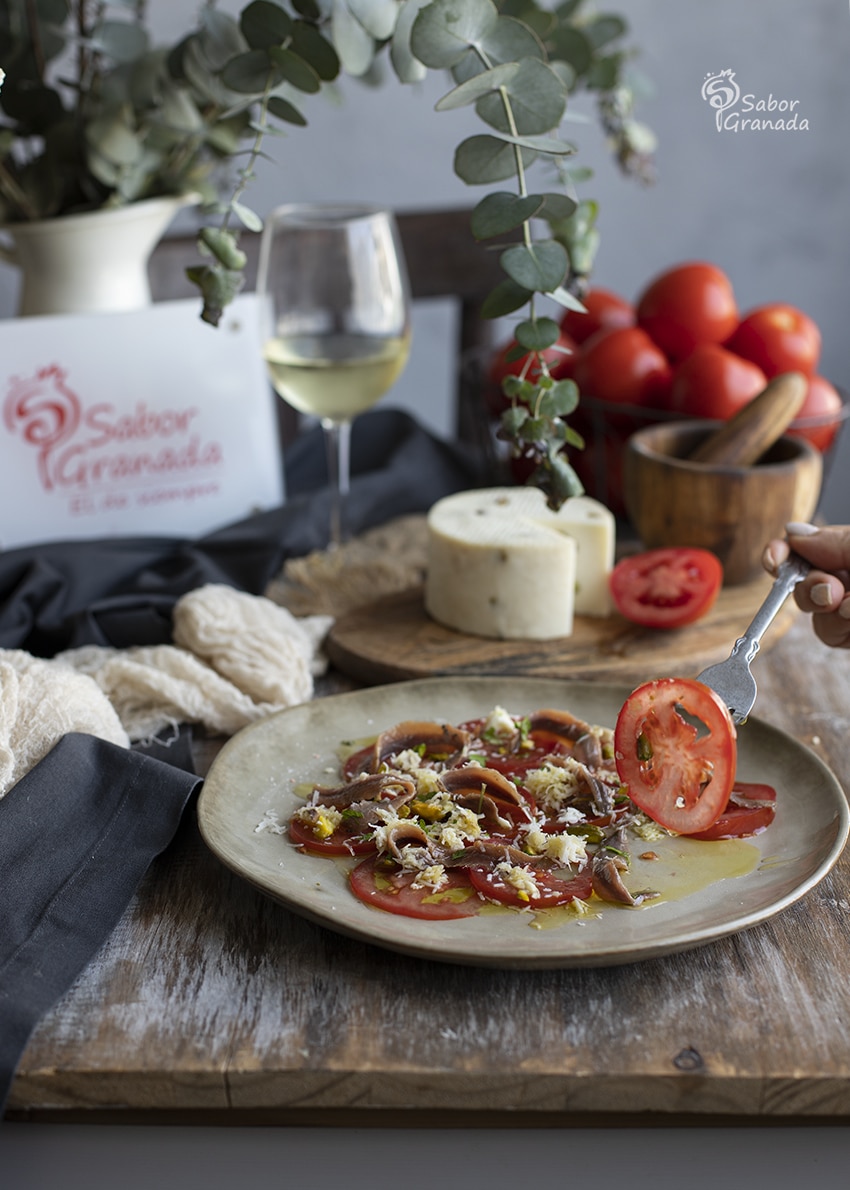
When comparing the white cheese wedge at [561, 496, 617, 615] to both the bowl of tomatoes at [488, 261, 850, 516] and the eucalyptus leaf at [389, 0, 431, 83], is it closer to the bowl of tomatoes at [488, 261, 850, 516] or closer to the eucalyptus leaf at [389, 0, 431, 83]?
the bowl of tomatoes at [488, 261, 850, 516]

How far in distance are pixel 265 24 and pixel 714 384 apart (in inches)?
31.4

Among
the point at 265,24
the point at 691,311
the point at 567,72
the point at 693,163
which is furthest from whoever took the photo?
the point at 693,163

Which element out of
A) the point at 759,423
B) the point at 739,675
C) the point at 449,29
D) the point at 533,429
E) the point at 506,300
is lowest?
the point at 739,675

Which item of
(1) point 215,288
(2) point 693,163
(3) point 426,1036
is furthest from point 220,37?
(2) point 693,163

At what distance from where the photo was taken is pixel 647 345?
5.79ft

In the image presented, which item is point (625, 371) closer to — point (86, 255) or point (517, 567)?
point (517, 567)

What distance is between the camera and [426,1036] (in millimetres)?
805

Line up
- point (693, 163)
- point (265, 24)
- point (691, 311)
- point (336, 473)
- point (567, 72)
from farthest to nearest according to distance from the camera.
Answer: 1. point (693, 163)
2. point (691, 311)
3. point (336, 473)
4. point (567, 72)
5. point (265, 24)

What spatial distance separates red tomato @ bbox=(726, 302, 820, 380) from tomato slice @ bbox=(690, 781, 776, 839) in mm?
896

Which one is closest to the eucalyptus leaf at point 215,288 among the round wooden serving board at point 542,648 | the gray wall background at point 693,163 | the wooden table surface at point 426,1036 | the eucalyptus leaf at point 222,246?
the eucalyptus leaf at point 222,246

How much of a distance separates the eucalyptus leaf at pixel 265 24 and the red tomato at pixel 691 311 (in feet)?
2.67

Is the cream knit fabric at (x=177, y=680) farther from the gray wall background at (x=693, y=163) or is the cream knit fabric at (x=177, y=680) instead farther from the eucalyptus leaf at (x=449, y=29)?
the gray wall background at (x=693, y=163)

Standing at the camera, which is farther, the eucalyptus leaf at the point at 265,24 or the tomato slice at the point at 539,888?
the eucalyptus leaf at the point at 265,24

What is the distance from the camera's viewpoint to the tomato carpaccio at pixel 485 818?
896 mm
